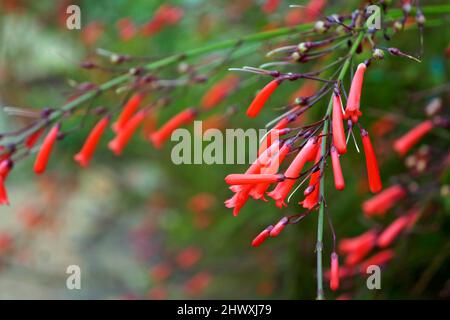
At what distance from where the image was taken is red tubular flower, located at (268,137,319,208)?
1.67 meters

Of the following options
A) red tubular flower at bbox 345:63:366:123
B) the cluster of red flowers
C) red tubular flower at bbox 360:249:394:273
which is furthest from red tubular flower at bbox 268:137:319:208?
red tubular flower at bbox 360:249:394:273

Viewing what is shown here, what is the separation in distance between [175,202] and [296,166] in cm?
584

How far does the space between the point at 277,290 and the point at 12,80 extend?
150 inches

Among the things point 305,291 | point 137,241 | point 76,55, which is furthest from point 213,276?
point 76,55

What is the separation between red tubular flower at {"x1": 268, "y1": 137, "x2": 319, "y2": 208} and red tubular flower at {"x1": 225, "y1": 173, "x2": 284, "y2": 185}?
1.4 inches

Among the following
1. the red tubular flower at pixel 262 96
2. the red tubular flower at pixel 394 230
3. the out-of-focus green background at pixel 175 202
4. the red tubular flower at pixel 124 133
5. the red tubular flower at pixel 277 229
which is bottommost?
the red tubular flower at pixel 277 229

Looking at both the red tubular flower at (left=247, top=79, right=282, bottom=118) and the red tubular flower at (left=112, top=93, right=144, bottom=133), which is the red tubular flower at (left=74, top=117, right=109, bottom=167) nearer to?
the red tubular flower at (left=112, top=93, right=144, bottom=133)

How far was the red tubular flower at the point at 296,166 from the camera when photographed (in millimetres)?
1672

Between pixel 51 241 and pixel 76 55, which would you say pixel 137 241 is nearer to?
pixel 51 241

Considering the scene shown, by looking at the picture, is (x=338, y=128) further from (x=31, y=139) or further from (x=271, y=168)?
(x=31, y=139)

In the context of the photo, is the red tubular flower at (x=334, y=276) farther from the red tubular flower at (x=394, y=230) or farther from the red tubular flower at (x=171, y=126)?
the red tubular flower at (x=171, y=126)

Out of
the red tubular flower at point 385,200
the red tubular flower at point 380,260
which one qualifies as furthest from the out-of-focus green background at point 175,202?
the red tubular flower at point 385,200

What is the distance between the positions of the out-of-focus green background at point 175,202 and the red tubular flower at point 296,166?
→ 125 centimetres

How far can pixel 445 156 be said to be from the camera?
121 inches
